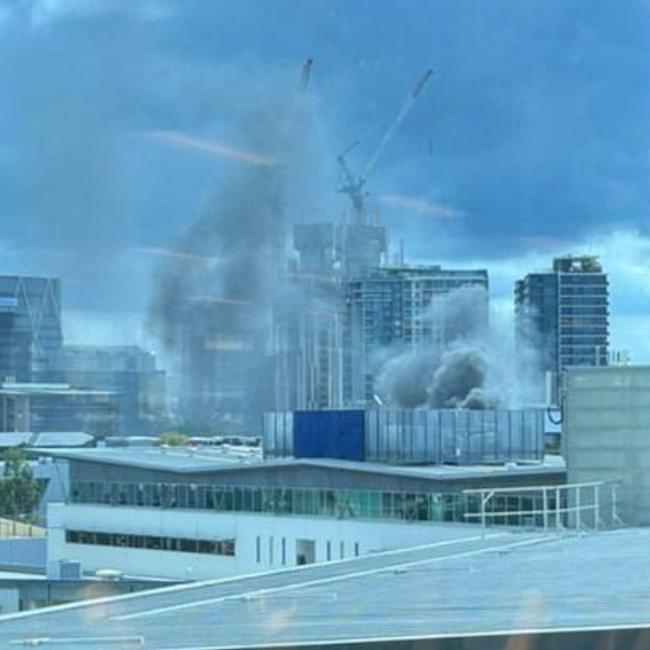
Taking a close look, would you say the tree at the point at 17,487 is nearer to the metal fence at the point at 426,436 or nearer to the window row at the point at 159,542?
the window row at the point at 159,542

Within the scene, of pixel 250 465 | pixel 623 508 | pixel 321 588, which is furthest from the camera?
pixel 250 465

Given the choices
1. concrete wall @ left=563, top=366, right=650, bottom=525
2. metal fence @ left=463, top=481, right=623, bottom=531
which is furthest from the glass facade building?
concrete wall @ left=563, top=366, right=650, bottom=525

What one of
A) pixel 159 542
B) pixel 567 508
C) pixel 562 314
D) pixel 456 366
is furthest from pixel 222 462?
pixel 567 508

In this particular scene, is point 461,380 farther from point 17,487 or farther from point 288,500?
point 17,487

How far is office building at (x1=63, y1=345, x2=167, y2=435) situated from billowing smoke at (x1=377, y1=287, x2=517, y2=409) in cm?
242

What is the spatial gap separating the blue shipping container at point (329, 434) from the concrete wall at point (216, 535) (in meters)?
0.83

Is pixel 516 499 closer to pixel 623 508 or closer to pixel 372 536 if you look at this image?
pixel 623 508

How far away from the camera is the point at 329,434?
1020cm

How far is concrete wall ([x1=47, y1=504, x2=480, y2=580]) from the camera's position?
7938 millimetres

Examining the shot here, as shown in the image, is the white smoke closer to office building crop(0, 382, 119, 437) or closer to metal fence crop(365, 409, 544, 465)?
metal fence crop(365, 409, 544, 465)

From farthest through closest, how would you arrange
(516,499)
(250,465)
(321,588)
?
(250,465) → (516,499) → (321,588)

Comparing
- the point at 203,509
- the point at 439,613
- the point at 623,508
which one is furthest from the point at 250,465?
the point at 439,613

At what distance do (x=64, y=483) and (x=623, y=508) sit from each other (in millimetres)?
6667

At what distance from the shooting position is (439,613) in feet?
6.05
